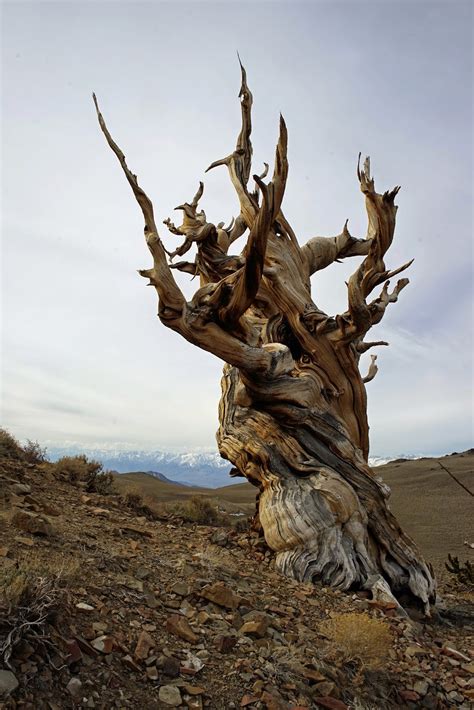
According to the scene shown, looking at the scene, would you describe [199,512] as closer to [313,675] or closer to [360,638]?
[360,638]

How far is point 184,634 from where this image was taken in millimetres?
3471

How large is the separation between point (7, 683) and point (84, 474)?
7.19m

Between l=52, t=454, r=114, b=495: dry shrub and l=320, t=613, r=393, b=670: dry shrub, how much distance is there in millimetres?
5376

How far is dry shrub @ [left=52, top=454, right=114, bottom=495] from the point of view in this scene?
8.63 m

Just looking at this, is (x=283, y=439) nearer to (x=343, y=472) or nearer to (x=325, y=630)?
(x=343, y=472)

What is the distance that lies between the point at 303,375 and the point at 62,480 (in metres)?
4.43

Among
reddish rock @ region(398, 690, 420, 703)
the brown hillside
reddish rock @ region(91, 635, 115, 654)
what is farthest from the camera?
the brown hillside

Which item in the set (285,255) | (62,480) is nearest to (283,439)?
(285,255)

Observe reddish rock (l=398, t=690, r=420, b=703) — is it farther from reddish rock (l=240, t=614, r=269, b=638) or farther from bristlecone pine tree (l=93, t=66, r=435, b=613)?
bristlecone pine tree (l=93, t=66, r=435, b=613)

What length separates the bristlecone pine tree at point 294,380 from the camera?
5.88 m

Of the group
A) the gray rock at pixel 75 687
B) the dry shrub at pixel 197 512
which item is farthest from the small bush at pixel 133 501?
the gray rock at pixel 75 687

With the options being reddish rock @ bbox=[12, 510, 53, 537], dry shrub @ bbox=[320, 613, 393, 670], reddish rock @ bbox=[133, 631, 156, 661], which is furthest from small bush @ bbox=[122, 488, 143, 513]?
reddish rock @ bbox=[133, 631, 156, 661]

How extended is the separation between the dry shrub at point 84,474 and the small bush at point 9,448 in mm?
703

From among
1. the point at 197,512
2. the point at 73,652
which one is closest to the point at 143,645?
the point at 73,652
